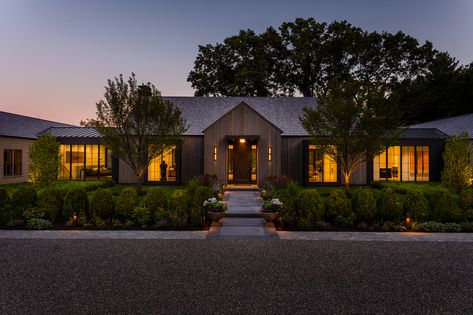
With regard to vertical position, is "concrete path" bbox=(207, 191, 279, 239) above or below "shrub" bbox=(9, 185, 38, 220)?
below

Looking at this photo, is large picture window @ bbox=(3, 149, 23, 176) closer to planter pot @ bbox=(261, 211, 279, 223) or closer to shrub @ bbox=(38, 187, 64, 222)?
shrub @ bbox=(38, 187, 64, 222)

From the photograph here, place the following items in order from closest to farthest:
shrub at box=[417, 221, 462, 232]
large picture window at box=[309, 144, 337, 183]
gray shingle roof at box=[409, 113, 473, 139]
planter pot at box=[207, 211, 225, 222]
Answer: shrub at box=[417, 221, 462, 232]
planter pot at box=[207, 211, 225, 222]
large picture window at box=[309, 144, 337, 183]
gray shingle roof at box=[409, 113, 473, 139]

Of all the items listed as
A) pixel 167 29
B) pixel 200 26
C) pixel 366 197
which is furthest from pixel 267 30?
pixel 366 197

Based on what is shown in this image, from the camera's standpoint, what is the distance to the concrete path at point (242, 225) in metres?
8.37

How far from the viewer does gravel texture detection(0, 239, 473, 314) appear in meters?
4.23

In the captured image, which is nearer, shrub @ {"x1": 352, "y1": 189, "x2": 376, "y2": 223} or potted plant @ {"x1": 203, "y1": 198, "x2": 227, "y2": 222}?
shrub @ {"x1": 352, "y1": 189, "x2": 376, "y2": 223}

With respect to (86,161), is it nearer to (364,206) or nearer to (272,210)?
(272,210)

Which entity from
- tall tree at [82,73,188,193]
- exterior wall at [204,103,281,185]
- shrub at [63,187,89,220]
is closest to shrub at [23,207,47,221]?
shrub at [63,187,89,220]

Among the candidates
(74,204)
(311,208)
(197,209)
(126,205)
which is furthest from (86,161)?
(311,208)

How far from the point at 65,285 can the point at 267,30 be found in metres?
39.2

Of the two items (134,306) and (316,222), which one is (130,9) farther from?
(134,306)

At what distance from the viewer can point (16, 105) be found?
36.8m

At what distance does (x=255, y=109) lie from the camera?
2300 centimetres

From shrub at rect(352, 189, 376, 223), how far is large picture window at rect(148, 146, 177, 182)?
1342cm
